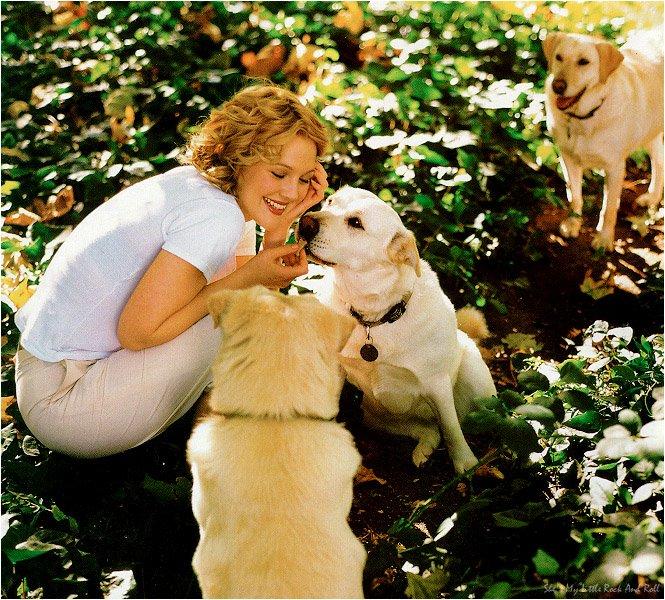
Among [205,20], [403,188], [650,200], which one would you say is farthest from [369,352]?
[205,20]

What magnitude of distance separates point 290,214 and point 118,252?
0.86 meters

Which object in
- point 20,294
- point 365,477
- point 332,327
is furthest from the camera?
point 20,294

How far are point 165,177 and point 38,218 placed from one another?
77.7 inches

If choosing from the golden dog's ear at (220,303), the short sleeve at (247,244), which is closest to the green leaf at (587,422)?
the golden dog's ear at (220,303)

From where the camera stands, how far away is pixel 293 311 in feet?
6.81

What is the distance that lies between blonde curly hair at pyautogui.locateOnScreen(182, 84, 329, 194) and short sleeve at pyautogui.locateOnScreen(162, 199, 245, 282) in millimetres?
277

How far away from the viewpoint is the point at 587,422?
2.65m

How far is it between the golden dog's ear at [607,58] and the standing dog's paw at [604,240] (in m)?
1.10

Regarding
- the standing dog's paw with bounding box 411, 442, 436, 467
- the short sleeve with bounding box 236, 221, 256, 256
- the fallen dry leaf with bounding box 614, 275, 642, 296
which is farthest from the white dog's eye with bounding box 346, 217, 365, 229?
the fallen dry leaf with bounding box 614, 275, 642, 296

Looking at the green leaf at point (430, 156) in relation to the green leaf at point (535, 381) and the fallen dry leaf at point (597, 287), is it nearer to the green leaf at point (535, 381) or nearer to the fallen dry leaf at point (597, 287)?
the fallen dry leaf at point (597, 287)

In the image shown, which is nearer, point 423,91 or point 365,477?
point 365,477

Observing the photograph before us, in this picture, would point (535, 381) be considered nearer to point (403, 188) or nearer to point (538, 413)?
point (538, 413)

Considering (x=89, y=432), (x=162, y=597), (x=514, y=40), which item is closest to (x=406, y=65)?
(x=514, y=40)

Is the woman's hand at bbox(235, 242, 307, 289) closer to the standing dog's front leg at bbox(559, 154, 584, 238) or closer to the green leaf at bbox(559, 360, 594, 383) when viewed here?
the green leaf at bbox(559, 360, 594, 383)
